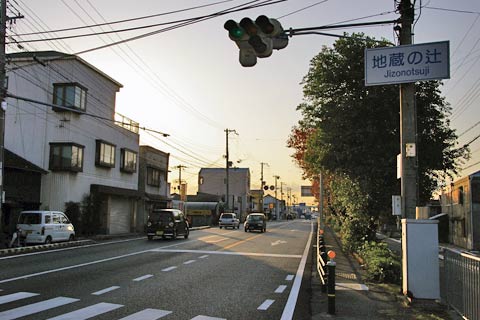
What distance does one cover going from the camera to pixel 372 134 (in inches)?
576

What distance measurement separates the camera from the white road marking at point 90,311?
759 centimetres

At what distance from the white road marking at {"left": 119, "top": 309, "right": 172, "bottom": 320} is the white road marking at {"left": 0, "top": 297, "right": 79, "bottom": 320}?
1.73 metres

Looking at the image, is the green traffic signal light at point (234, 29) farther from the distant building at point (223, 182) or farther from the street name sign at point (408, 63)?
the distant building at point (223, 182)

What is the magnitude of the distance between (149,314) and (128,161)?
30.1m

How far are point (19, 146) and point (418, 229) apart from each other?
90.2 ft

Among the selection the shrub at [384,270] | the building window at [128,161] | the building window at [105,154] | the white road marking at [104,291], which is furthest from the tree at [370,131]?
the building window at [128,161]

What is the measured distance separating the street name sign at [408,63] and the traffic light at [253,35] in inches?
126

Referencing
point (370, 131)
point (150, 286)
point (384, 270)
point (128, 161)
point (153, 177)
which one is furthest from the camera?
point (153, 177)

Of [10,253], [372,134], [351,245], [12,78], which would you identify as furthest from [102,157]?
[372,134]

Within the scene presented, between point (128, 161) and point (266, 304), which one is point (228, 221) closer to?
point (128, 161)

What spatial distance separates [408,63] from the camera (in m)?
9.56

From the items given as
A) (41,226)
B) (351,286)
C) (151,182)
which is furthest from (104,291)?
(151,182)

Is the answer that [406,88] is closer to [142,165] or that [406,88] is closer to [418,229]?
[418,229]

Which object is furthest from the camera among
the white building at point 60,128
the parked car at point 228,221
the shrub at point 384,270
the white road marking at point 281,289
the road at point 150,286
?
the parked car at point 228,221
